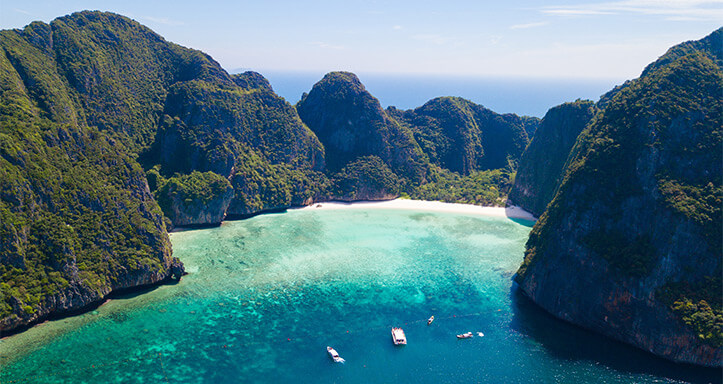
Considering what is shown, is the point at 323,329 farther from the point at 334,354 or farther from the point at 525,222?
the point at 525,222

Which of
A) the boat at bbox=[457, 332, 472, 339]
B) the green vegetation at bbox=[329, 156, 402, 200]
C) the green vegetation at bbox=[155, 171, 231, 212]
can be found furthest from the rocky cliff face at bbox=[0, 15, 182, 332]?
the green vegetation at bbox=[329, 156, 402, 200]

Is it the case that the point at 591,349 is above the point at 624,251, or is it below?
below

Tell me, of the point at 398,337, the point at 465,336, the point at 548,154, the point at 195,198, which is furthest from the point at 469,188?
the point at 398,337

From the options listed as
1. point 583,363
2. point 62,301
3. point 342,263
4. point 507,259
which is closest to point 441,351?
point 583,363

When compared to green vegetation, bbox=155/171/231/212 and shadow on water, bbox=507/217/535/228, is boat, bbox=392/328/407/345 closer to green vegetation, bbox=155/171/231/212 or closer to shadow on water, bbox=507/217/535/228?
green vegetation, bbox=155/171/231/212

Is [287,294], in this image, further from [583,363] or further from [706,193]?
[706,193]

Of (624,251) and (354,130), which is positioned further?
(354,130)

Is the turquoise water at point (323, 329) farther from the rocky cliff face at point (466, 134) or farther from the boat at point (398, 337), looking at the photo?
the rocky cliff face at point (466, 134)
